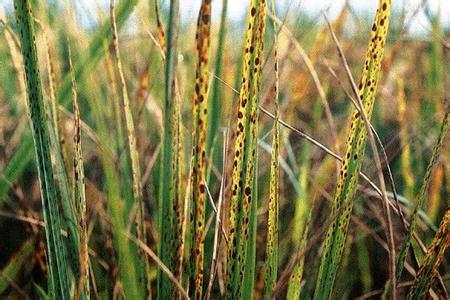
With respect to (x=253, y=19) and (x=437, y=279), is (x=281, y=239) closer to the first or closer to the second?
(x=437, y=279)

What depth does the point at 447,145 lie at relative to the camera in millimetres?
1178

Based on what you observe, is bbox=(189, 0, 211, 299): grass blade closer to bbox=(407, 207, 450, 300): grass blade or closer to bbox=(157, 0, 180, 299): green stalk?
bbox=(157, 0, 180, 299): green stalk

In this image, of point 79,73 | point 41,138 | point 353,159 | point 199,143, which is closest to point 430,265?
→ point 353,159

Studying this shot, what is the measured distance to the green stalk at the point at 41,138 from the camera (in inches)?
17.3

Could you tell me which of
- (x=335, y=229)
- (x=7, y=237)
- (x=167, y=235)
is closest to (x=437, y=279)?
(x=335, y=229)

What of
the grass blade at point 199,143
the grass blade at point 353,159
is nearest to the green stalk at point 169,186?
the grass blade at point 199,143

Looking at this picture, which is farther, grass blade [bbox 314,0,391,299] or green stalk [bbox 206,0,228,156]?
green stalk [bbox 206,0,228,156]

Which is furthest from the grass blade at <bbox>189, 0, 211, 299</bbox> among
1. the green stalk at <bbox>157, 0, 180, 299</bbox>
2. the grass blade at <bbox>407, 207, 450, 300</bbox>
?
the grass blade at <bbox>407, 207, 450, 300</bbox>

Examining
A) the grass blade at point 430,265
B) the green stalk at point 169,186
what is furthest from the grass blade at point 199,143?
the grass blade at point 430,265

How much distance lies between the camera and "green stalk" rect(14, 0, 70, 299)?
440 mm

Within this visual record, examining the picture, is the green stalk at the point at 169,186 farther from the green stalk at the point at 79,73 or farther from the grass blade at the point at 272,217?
the green stalk at the point at 79,73

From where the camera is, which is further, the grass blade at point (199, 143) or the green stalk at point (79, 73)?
the green stalk at point (79, 73)

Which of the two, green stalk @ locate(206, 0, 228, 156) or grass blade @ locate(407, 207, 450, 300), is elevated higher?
green stalk @ locate(206, 0, 228, 156)

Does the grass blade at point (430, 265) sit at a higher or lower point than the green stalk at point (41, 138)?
lower
